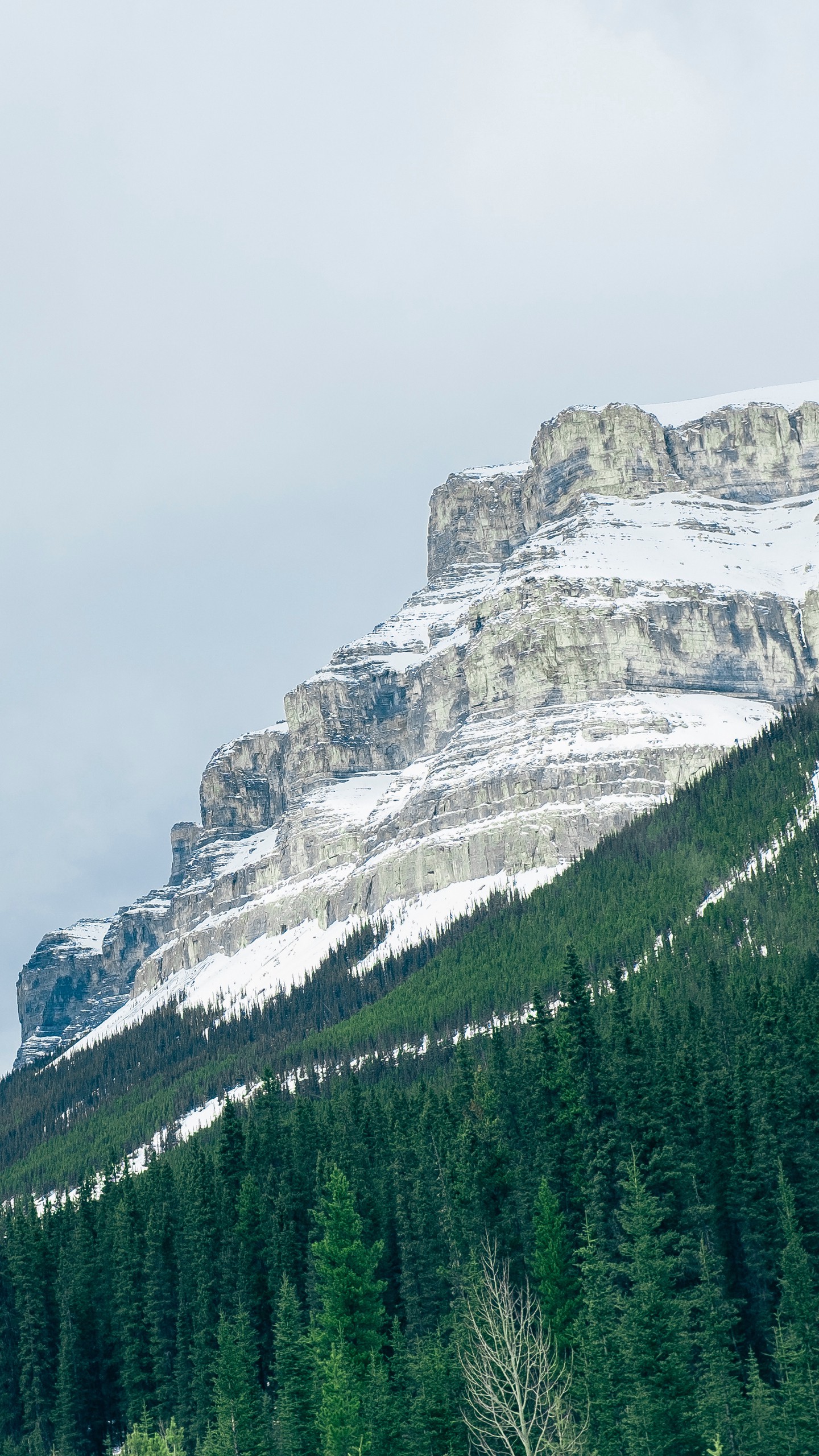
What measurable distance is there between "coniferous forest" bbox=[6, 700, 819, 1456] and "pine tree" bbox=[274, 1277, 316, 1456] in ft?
0.42

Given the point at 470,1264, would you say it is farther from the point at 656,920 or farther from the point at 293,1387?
the point at 656,920

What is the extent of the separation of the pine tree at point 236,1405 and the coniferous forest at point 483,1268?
0.56ft

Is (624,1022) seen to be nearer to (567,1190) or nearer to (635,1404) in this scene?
(567,1190)

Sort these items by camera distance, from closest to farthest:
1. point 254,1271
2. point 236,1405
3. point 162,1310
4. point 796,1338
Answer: point 796,1338 → point 236,1405 → point 254,1271 → point 162,1310

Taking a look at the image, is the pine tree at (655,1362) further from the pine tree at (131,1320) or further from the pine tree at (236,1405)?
the pine tree at (131,1320)

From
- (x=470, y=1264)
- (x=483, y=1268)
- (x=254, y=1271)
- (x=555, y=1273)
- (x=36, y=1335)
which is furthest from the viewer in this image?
(x=36, y=1335)

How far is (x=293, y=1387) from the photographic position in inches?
2918

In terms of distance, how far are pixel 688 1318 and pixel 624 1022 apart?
1731 cm

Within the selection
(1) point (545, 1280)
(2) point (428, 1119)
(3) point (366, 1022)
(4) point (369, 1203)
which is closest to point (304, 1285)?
(4) point (369, 1203)

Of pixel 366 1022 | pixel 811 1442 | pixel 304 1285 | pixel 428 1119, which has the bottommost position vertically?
pixel 811 1442

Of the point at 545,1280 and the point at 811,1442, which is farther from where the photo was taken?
the point at 545,1280

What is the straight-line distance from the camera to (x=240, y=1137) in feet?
340

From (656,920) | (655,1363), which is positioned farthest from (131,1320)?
(656,920)

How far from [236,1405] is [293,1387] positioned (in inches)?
105
